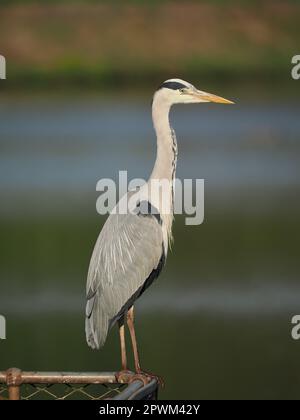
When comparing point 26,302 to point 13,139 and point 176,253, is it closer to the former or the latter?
point 176,253

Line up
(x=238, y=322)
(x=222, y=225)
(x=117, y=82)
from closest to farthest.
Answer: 1. (x=238, y=322)
2. (x=222, y=225)
3. (x=117, y=82)

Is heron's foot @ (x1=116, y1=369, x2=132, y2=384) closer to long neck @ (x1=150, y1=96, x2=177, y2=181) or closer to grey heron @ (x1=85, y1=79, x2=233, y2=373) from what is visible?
grey heron @ (x1=85, y1=79, x2=233, y2=373)

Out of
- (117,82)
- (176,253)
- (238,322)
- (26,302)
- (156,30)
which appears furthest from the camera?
(156,30)

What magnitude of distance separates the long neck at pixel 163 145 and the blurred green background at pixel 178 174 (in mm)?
1487

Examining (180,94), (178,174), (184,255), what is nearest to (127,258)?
(180,94)

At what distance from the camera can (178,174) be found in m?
12.1

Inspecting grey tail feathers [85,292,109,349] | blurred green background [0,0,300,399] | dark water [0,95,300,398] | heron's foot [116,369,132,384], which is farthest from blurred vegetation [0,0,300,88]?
heron's foot [116,369,132,384]

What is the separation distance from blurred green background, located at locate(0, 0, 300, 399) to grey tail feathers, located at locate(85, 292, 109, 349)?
1502 millimetres

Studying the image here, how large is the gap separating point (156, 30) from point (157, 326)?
18.4m

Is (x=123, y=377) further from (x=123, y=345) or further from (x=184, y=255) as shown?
(x=184, y=255)

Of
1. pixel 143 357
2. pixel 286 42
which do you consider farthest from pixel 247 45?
pixel 143 357

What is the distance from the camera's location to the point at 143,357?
254 inches

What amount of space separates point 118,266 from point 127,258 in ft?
0.16

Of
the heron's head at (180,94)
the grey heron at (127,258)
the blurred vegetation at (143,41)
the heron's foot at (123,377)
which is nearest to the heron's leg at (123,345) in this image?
the grey heron at (127,258)
